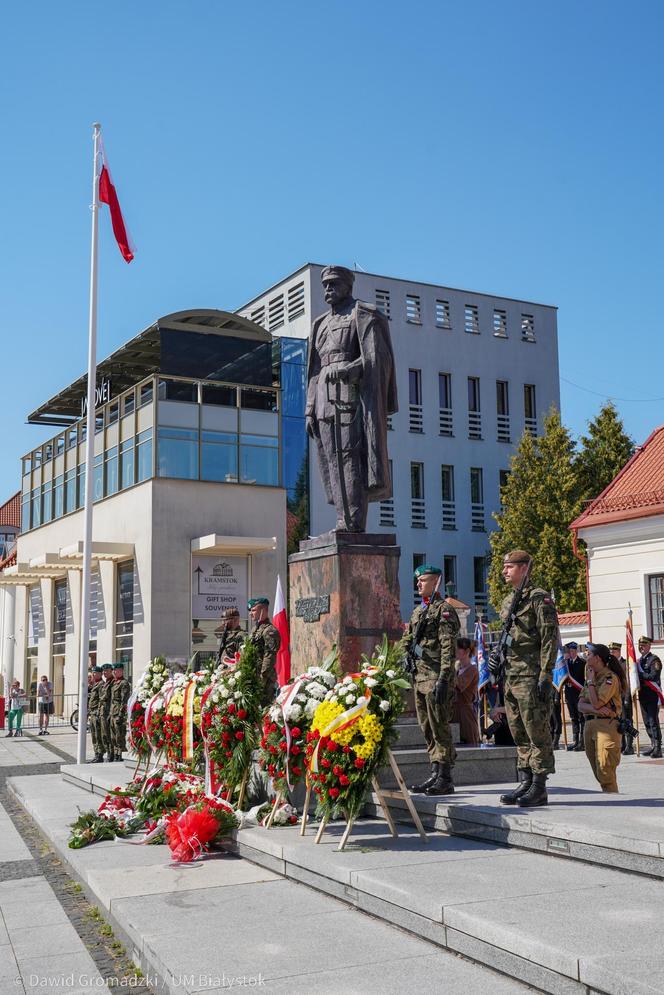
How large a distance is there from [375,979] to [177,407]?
30.3m

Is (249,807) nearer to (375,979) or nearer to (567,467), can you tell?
(375,979)

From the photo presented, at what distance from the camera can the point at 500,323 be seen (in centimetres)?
4688

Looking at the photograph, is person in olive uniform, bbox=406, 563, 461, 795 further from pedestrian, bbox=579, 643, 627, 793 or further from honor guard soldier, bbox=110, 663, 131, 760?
honor guard soldier, bbox=110, 663, 131, 760

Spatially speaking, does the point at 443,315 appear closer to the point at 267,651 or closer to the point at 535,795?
the point at 267,651

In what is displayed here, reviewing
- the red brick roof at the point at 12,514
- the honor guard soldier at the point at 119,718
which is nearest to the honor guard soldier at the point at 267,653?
the honor guard soldier at the point at 119,718

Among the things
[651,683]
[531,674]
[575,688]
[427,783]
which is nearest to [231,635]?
[427,783]

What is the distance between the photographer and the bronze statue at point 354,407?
1109cm

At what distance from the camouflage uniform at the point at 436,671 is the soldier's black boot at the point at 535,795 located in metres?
0.90

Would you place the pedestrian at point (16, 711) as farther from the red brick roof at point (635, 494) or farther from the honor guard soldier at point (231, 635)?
the honor guard soldier at point (231, 635)

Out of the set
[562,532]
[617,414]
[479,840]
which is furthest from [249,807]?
[617,414]

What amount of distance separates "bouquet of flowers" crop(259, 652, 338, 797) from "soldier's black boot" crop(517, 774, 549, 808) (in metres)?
1.74

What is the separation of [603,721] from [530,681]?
6.72 ft

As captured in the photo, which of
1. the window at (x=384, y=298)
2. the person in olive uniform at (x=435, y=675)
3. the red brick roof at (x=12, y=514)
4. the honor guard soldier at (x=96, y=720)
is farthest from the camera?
the red brick roof at (x=12, y=514)

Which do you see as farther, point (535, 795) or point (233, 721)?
point (233, 721)
